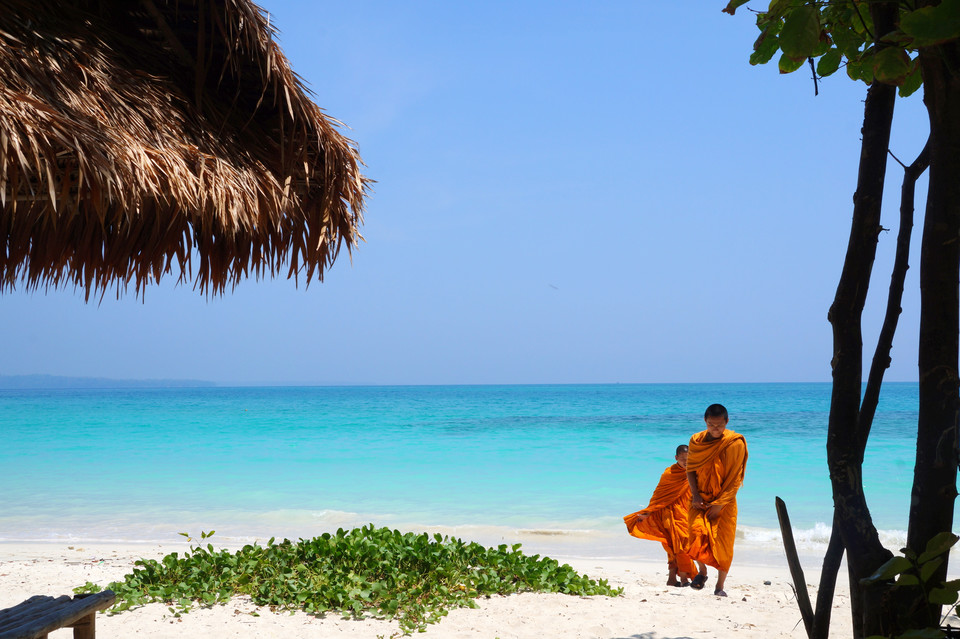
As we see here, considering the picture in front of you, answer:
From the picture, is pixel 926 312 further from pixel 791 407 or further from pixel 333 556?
pixel 791 407

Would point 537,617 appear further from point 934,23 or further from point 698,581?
point 934,23

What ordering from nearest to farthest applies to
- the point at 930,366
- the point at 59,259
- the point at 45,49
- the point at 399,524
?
the point at 930,366
the point at 45,49
the point at 59,259
the point at 399,524

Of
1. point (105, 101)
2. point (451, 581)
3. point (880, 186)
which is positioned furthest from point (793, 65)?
point (451, 581)

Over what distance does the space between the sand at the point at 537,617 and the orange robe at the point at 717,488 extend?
0.26 m

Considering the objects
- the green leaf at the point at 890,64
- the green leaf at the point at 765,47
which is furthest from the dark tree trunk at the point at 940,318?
the green leaf at the point at 765,47

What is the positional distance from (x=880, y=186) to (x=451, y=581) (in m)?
3.09

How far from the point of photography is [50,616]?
2.21 m

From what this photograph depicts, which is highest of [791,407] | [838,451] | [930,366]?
[930,366]

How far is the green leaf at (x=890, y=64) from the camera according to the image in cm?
137

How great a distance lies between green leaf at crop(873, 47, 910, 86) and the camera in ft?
4.50

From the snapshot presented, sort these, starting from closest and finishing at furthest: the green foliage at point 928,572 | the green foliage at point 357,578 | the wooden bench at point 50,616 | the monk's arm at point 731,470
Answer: the green foliage at point 928,572 < the wooden bench at point 50,616 < the green foliage at point 357,578 < the monk's arm at point 731,470

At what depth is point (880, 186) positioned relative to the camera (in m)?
1.66

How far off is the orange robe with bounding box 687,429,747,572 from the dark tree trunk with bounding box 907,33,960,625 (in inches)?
122

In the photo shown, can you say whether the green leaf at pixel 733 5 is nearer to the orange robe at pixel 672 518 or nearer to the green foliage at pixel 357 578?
the green foliage at pixel 357 578
